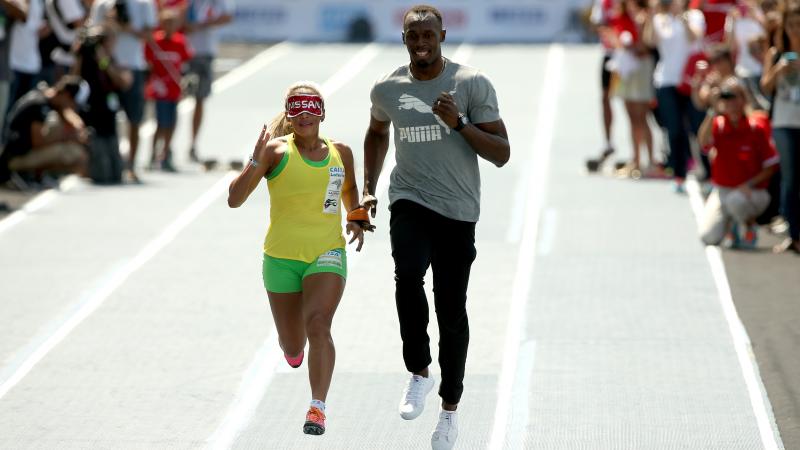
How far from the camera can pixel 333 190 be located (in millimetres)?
7777

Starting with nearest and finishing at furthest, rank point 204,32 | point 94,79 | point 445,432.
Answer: point 445,432
point 94,79
point 204,32

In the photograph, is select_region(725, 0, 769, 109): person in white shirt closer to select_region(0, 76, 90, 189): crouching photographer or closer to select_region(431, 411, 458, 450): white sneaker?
select_region(0, 76, 90, 189): crouching photographer

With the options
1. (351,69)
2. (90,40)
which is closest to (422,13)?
(90,40)

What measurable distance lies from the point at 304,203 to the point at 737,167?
20.6ft

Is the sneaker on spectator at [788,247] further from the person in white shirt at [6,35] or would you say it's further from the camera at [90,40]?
the camera at [90,40]

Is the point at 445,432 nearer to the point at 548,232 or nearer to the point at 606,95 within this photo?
the point at 548,232

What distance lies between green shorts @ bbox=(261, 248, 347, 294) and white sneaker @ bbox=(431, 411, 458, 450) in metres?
0.82

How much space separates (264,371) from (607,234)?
16.9 feet

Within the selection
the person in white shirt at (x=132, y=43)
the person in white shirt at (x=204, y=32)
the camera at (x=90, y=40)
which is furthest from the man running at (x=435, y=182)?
the person in white shirt at (x=204, y=32)

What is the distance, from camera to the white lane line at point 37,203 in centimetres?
1444

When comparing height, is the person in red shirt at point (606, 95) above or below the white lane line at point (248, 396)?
below

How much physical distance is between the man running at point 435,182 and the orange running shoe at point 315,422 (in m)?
0.50

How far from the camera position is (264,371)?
951cm

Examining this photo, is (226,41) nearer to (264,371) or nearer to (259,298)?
(259,298)
